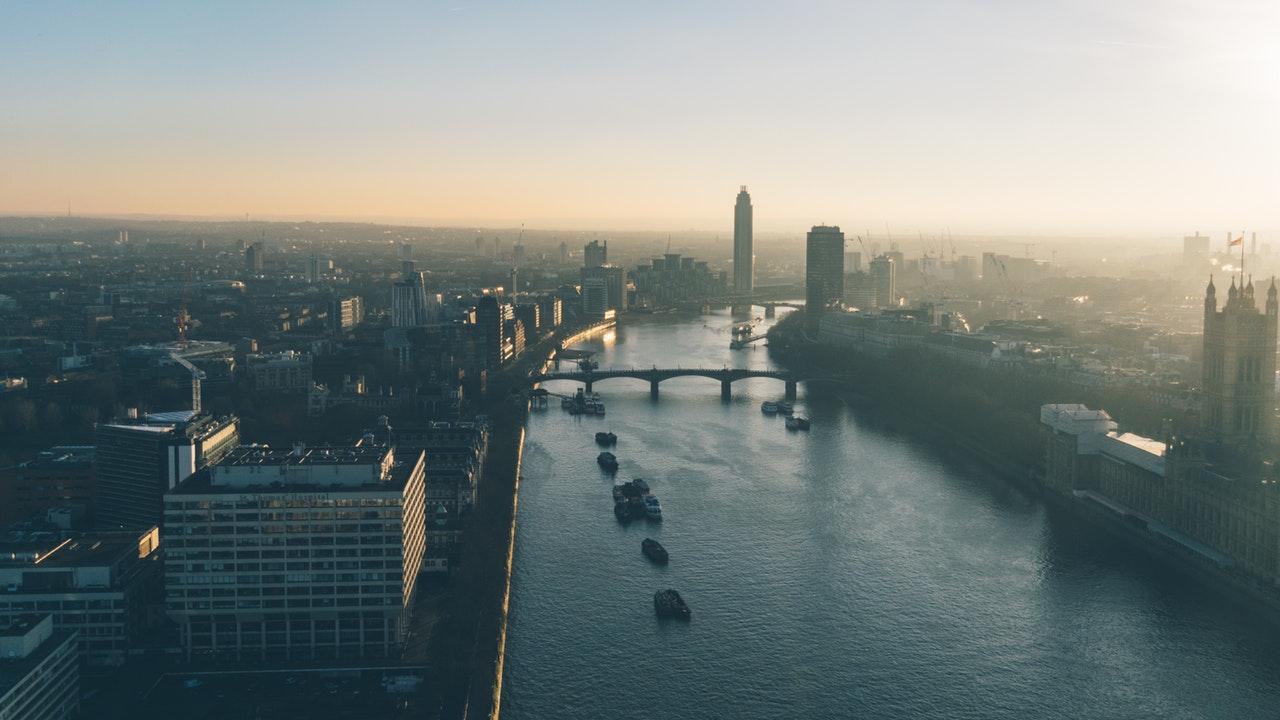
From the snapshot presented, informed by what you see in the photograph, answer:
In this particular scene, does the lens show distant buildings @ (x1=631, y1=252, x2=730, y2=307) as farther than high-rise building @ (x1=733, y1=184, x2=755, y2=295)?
No

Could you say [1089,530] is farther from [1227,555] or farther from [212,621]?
[212,621]

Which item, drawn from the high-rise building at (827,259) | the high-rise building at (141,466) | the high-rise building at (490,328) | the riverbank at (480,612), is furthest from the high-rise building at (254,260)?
the high-rise building at (141,466)

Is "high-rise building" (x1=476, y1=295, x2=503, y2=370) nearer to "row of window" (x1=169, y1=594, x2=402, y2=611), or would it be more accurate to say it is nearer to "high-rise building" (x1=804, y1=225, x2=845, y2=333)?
"high-rise building" (x1=804, y1=225, x2=845, y2=333)

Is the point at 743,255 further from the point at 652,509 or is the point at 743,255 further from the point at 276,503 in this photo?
the point at 276,503

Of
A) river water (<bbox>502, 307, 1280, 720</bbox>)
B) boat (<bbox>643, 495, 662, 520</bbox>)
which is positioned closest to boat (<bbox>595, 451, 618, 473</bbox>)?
river water (<bbox>502, 307, 1280, 720</bbox>)

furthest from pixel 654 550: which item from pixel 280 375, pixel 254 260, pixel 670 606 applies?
pixel 254 260

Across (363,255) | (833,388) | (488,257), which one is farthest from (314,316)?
(488,257)
